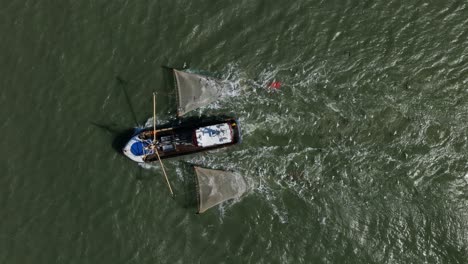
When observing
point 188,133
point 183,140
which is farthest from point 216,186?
point 188,133

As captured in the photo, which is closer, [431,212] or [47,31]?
[431,212]

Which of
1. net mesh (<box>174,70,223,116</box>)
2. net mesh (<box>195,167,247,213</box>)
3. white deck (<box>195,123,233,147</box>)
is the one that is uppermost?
net mesh (<box>174,70,223,116</box>)

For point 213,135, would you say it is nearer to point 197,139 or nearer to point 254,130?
point 197,139

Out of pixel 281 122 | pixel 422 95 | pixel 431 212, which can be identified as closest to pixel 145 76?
pixel 281 122

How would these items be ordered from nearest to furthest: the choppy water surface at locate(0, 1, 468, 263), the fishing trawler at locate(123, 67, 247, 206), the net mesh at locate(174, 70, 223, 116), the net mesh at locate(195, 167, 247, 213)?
1. the net mesh at locate(195, 167, 247, 213)
2. the choppy water surface at locate(0, 1, 468, 263)
3. the fishing trawler at locate(123, 67, 247, 206)
4. the net mesh at locate(174, 70, 223, 116)

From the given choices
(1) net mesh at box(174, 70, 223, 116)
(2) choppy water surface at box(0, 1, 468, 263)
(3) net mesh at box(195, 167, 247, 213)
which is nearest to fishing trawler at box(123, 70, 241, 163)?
(1) net mesh at box(174, 70, 223, 116)

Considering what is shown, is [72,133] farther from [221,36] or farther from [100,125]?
[221,36]

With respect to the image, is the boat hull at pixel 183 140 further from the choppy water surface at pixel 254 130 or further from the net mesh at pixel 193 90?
the net mesh at pixel 193 90

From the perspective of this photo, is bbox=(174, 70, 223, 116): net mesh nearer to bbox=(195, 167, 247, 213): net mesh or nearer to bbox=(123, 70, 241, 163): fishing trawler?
bbox=(123, 70, 241, 163): fishing trawler
